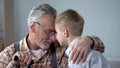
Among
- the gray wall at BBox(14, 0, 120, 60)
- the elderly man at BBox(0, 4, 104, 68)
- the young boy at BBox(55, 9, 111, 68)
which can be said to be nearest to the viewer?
the young boy at BBox(55, 9, 111, 68)

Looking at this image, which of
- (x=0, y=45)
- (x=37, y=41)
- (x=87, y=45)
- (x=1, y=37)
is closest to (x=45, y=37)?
(x=37, y=41)

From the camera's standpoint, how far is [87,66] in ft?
4.20

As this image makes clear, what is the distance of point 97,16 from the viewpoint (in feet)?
9.85

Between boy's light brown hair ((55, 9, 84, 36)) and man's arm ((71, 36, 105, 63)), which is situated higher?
boy's light brown hair ((55, 9, 84, 36))

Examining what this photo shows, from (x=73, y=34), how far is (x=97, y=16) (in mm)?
1692

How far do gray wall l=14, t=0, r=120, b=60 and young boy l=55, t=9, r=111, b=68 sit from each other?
64.9 inches

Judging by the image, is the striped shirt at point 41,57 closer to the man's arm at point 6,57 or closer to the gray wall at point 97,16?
the man's arm at point 6,57

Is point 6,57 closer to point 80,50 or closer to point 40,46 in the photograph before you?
point 40,46

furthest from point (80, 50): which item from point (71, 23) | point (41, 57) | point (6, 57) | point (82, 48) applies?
point (6, 57)

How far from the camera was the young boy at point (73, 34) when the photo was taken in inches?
50.6

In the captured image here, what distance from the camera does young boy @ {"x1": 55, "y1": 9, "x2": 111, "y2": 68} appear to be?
1.28 metres

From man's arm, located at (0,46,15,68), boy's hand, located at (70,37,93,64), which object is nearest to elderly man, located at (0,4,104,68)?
man's arm, located at (0,46,15,68)

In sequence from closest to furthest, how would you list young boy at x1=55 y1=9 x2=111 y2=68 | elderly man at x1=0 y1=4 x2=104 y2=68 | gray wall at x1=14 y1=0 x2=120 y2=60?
1. young boy at x1=55 y1=9 x2=111 y2=68
2. elderly man at x1=0 y1=4 x2=104 y2=68
3. gray wall at x1=14 y1=0 x2=120 y2=60

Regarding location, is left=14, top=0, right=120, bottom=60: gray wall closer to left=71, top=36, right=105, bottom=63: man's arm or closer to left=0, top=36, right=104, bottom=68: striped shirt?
left=0, top=36, right=104, bottom=68: striped shirt
